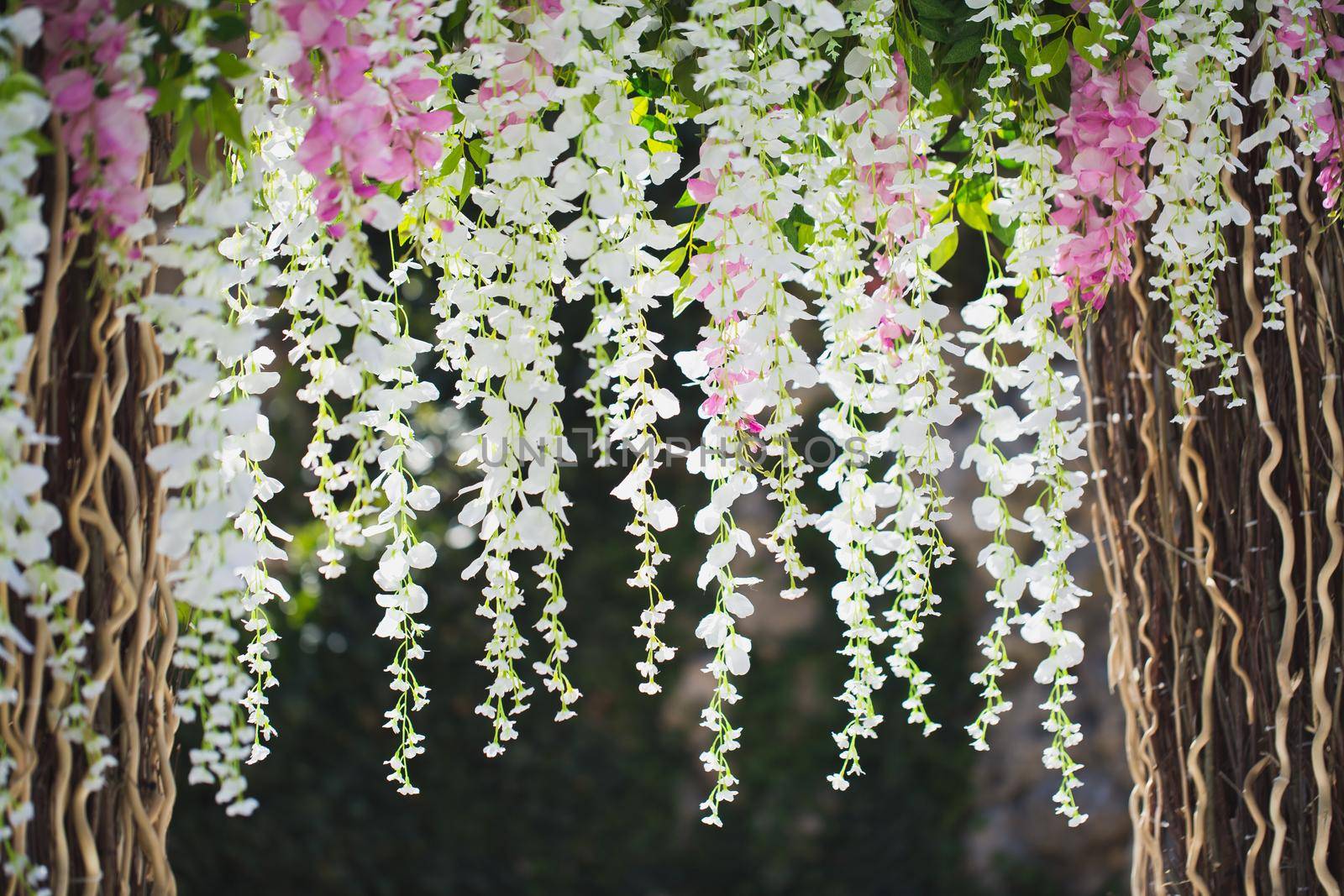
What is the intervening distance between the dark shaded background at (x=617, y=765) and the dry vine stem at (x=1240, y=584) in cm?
145

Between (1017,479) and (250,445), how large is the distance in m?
0.67

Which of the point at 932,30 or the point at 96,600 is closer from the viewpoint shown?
the point at 96,600

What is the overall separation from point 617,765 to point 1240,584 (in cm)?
169

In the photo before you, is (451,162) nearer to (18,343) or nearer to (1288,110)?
(18,343)

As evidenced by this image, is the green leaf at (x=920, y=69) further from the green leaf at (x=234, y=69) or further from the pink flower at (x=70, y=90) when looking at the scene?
the pink flower at (x=70, y=90)

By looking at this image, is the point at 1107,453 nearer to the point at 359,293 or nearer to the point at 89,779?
the point at 359,293

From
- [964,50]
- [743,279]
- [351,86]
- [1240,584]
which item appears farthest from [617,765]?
[351,86]

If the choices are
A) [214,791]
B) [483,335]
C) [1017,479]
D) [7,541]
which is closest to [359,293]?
[483,335]

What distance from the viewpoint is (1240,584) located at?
1132mm

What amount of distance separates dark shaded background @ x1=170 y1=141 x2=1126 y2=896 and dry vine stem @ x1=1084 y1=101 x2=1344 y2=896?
145 centimetres

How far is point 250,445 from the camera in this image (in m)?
0.94

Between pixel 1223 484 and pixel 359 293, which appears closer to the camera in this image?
pixel 359 293

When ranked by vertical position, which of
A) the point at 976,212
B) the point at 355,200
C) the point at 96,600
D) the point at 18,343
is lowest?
the point at 96,600

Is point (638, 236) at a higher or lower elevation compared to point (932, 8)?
lower
